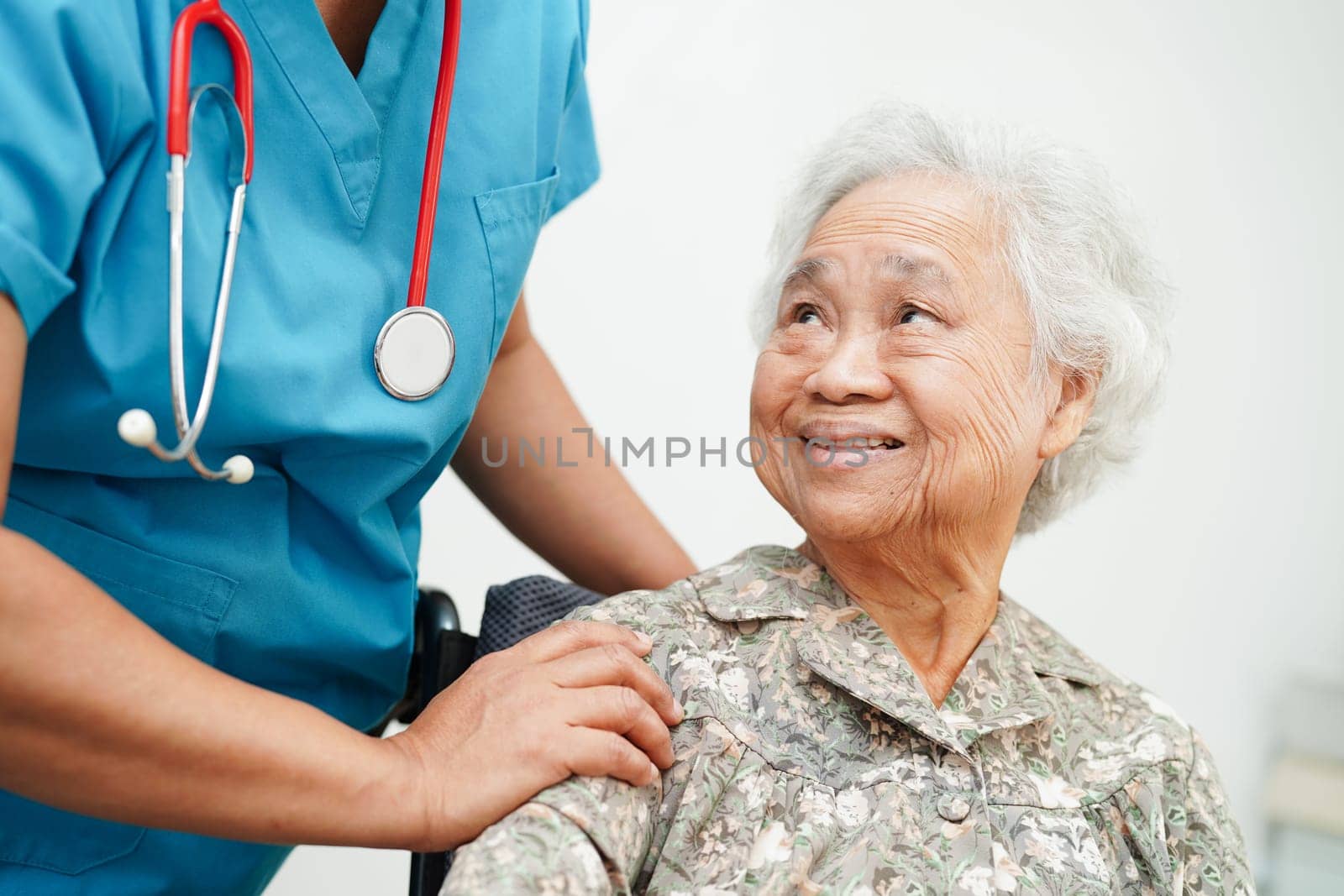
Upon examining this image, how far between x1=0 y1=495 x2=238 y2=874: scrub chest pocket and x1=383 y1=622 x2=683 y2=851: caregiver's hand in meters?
0.22

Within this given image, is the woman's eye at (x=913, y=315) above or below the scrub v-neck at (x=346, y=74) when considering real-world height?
below

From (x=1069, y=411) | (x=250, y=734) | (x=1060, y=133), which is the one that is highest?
(x=1060, y=133)

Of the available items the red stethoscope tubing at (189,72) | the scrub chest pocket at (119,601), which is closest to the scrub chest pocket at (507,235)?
the red stethoscope tubing at (189,72)

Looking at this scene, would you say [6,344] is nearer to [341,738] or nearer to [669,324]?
[341,738]

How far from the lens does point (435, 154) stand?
1.10 meters

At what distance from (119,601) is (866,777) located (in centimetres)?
66

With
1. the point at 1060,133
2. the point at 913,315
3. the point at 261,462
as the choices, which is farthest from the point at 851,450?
the point at 1060,133

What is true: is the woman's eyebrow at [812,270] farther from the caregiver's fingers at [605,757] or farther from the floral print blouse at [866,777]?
the caregiver's fingers at [605,757]

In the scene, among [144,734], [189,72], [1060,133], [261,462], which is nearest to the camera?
[144,734]

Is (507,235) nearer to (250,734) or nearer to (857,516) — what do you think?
(857,516)

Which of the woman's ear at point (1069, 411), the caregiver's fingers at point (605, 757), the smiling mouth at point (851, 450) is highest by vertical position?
the woman's ear at point (1069, 411)

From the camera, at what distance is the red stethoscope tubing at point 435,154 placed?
1.07 metres

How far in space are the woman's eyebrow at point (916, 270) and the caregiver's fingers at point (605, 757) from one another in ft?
1.64

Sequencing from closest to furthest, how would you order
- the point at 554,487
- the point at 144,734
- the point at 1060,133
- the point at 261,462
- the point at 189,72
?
the point at 144,734 → the point at 189,72 → the point at 261,462 → the point at 554,487 → the point at 1060,133
